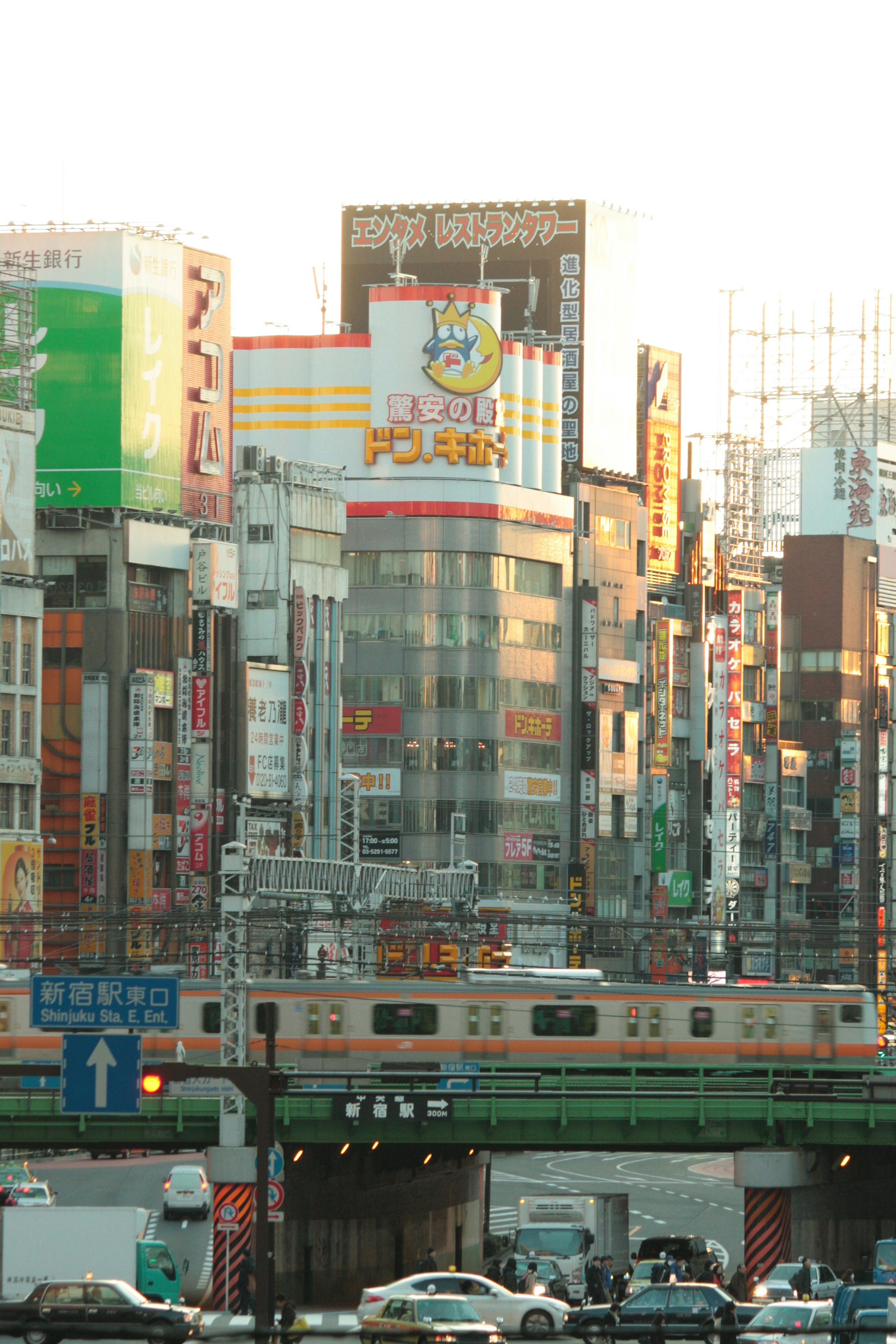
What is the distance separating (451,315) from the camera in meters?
115

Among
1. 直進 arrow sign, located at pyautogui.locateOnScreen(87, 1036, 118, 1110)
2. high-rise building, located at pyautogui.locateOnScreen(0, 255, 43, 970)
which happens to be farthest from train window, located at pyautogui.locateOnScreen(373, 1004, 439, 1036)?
high-rise building, located at pyautogui.locateOnScreen(0, 255, 43, 970)

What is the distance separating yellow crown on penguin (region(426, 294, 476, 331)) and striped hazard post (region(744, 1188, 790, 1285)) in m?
65.0

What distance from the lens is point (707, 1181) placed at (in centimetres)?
10488

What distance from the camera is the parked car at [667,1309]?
4366 cm

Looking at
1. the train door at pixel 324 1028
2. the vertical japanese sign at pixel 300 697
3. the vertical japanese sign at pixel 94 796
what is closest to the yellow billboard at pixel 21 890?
the vertical japanese sign at pixel 94 796

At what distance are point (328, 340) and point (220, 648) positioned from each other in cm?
2647

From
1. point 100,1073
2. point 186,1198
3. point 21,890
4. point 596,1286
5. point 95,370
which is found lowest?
point 186,1198

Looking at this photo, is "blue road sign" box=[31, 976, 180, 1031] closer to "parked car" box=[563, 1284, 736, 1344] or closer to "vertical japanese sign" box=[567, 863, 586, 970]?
"parked car" box=[563, 1284, 736, 1344]

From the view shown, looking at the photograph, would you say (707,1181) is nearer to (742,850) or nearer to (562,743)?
(562,743)

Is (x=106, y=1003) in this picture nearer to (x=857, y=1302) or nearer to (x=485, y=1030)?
(x=857, y=1302)

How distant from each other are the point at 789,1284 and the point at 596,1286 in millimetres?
6473

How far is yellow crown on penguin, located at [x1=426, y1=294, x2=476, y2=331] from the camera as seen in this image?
375 ft

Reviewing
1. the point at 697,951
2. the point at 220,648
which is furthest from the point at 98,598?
the point at 697,951

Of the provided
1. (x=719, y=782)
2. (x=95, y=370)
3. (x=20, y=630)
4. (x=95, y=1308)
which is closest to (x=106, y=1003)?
(x=95, y=1308)
